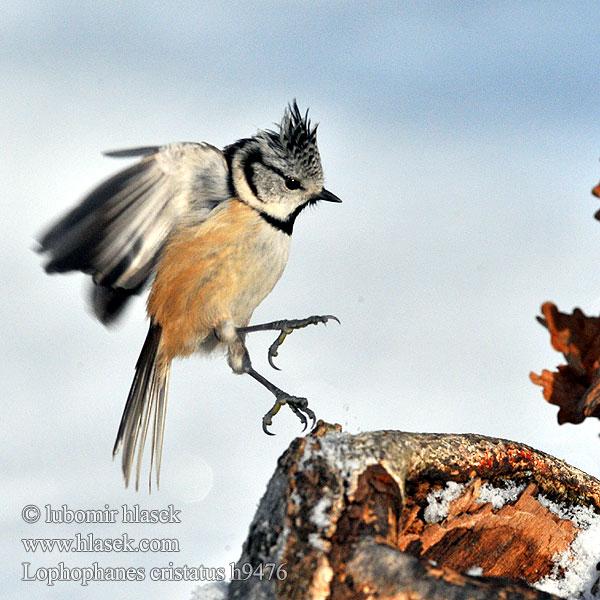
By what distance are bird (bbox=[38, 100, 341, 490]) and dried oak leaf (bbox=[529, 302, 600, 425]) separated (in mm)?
1986

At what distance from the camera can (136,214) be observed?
403 cm

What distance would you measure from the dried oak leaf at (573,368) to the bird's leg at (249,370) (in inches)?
75.6

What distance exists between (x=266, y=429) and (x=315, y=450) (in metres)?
1.99

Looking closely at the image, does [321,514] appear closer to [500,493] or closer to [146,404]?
[500,493]

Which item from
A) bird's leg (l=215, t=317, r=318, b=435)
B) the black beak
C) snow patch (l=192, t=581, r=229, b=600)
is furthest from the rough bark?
the black beak

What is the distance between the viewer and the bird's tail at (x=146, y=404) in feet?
14.5

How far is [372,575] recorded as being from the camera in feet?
6.89

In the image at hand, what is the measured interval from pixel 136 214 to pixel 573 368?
248cm

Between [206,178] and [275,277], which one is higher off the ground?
[206,178]

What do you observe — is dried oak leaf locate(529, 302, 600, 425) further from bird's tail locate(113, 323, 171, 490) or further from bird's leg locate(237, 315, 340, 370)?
bird's tail locate(113, 323, 171, 490)

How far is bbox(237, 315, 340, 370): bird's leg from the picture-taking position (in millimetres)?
4469

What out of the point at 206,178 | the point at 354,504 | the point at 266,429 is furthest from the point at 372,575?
the point at 206,178

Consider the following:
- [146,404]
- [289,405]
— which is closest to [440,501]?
[289,405]

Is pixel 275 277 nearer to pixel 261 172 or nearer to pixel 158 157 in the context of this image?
pixel 261 172
